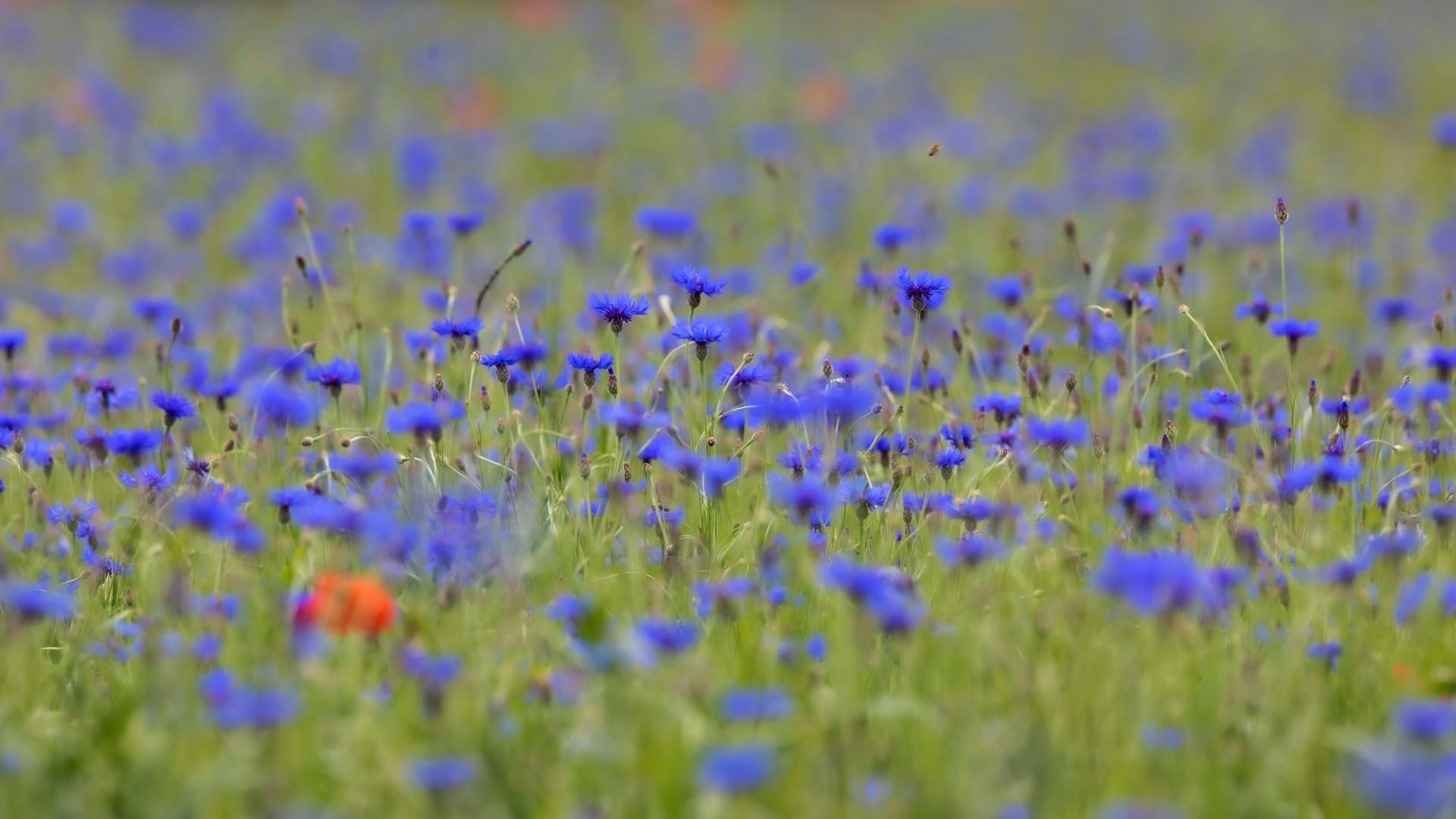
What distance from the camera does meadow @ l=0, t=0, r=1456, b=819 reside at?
1769 mm

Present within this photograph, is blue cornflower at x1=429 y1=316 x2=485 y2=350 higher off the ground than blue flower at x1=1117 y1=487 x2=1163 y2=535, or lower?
higher

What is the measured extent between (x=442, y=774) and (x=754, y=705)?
368mm

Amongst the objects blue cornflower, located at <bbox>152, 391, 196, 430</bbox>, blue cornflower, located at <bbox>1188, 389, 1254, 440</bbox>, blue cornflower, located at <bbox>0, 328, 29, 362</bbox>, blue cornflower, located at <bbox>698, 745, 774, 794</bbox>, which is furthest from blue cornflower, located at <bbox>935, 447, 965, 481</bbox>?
blue cornflower, located at <bbox>0, 328, 29, 362</bbox>

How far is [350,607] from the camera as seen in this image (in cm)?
197

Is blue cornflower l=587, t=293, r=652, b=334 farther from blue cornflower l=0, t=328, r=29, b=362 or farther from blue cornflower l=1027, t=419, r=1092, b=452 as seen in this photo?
blue cornflower l=0, t=328, r=29, b=362

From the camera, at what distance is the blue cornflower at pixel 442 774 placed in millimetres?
1574

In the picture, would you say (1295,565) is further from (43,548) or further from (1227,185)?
(1227,185)

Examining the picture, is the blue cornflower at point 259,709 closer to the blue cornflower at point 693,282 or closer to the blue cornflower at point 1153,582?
the blue cornflower at point 1153,582

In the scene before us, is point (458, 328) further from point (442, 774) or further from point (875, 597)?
point (442, 774)

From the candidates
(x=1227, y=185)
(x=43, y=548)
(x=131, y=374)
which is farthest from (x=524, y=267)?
(x=1227, y=185)

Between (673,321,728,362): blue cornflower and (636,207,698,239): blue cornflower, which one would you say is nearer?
(673,321,728,362): blue cornflower

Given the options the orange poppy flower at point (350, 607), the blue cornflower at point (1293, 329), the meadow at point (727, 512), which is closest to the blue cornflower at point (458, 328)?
the meadow at point (727, 512)

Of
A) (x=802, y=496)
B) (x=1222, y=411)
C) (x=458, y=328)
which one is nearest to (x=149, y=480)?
(x=458, y=328)

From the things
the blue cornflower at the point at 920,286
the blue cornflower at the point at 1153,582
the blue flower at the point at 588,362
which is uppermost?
the blue cornflower at the point at 920,286
